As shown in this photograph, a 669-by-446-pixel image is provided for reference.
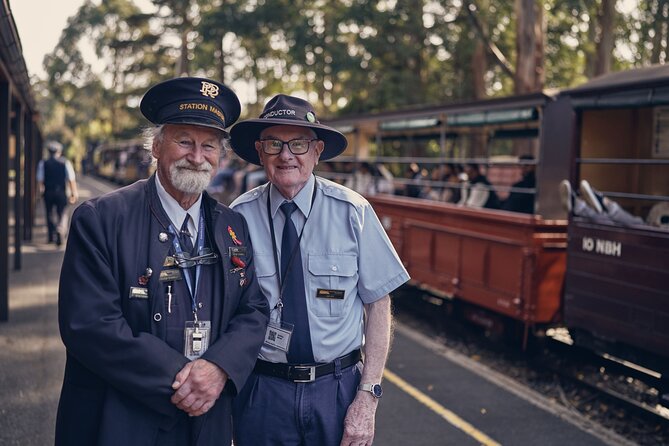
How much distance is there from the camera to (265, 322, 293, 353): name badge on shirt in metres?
2.82

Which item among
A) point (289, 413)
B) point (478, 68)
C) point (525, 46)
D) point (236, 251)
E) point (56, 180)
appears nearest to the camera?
point (236, 251)

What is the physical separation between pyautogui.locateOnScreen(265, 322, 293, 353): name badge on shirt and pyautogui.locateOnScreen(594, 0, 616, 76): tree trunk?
1746 centimetres

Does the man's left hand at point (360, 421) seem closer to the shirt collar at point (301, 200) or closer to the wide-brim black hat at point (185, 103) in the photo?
the shirt collar at point (301, 200)

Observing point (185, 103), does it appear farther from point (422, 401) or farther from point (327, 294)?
point (422, 401)

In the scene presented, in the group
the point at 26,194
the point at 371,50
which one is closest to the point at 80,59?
the point at 371,50

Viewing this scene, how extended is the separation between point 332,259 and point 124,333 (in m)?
0.90

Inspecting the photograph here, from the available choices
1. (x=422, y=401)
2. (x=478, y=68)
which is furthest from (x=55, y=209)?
(x=478, y=68)

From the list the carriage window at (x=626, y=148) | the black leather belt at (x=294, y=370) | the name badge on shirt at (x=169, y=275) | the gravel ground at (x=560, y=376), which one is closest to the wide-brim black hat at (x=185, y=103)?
the name badge on shirt at (x=169, y=275)

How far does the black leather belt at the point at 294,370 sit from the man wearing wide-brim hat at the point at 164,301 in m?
0.24

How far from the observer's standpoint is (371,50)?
→ 23094 millimetres

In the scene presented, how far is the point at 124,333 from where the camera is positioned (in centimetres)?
231

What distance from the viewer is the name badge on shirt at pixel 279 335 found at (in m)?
2.82

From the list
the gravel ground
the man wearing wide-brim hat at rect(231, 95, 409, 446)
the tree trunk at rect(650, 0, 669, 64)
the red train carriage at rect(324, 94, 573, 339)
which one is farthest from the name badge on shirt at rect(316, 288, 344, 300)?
the tree trunk at rect(650, 0, 669, 64)

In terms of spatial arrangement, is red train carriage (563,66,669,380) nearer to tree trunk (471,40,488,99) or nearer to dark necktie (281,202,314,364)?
dark necktie (281,202,314,364)
